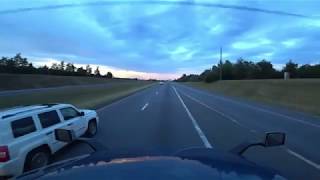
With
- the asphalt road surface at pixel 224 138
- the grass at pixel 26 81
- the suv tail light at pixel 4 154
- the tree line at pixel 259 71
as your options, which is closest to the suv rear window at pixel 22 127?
the suv tail light at pixel 4 154

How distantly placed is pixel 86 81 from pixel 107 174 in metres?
109

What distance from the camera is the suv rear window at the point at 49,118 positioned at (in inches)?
482

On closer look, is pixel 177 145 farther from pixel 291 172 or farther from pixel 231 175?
pixel 231 175

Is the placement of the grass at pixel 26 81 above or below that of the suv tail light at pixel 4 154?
below

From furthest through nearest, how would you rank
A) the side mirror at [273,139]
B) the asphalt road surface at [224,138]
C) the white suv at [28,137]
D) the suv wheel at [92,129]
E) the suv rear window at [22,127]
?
the suv wheel at [92,129] < the asphalt road surface at [224,138] < the suv rear window at [22,127] < the white suv at [28,137] < the side mirror at [273,139]

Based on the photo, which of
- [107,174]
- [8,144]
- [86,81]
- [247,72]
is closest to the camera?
[107,174]

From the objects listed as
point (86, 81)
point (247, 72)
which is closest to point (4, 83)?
point (86, 81)

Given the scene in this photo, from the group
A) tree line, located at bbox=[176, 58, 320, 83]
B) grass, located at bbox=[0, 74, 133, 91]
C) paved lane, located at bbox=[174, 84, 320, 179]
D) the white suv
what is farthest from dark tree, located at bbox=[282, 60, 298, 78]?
the white suv

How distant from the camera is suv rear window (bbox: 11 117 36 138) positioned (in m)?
10.8

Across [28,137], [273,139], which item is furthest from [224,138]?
[273,139]

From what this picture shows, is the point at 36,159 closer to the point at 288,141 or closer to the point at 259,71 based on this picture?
the point at 288,141

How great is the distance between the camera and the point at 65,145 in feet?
43.9

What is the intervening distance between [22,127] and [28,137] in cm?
28

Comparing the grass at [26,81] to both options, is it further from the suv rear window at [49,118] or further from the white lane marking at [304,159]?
the white lane marking at [304,159]
